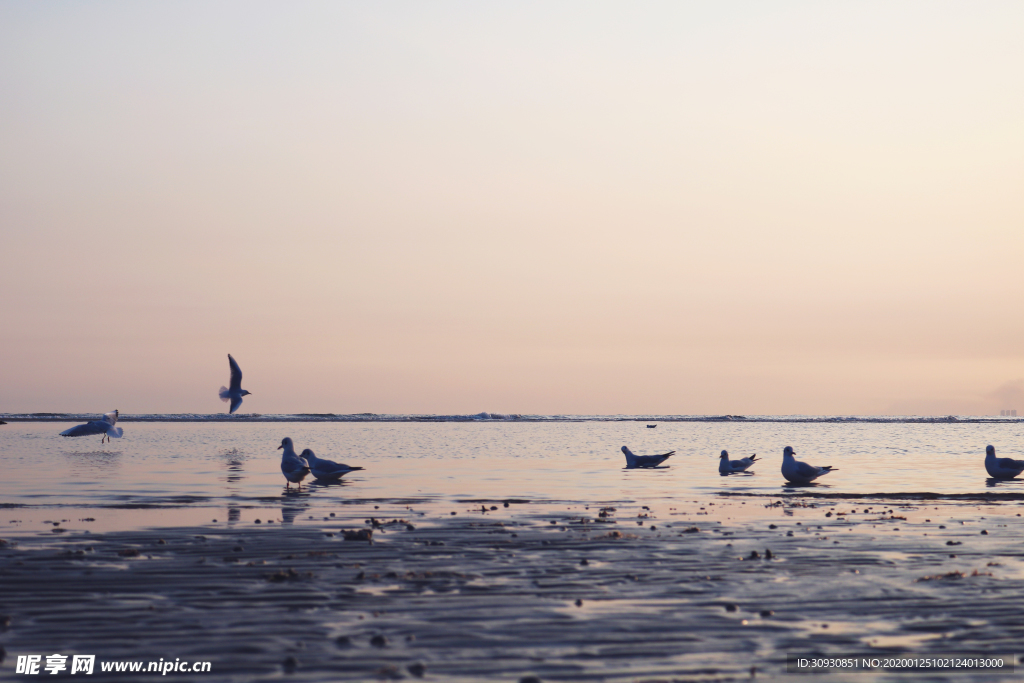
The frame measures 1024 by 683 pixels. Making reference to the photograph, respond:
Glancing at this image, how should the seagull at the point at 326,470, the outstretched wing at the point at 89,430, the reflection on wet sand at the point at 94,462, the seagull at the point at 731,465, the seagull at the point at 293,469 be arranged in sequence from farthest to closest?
the outstretched wing at the point at 89,430
the seagull at the point at 731,465
the reflection on wet sand at the point at 94,462
the seagull at the point at 326,470
the seagull at the point at 293,469

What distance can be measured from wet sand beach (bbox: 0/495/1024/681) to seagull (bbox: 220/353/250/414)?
90.7ft

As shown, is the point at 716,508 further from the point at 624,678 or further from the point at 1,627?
the point at 1,627

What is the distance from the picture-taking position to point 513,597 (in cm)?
1009

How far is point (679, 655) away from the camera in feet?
→ 25.5

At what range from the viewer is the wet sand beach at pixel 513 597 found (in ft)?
25.3

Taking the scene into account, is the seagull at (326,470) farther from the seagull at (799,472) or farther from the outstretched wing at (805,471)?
the outstretched wing at (805,471)

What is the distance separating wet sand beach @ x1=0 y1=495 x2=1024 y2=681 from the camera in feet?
25.3

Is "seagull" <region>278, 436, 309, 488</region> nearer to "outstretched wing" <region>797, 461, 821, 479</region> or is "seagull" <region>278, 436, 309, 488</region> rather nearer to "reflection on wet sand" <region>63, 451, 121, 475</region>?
"reflection on wet sand" <region>63, 451, 121, 475</region>

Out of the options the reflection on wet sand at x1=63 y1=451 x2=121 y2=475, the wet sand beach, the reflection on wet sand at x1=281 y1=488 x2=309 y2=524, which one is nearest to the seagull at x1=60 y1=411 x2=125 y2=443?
the reflection on wet sand at x1=63 y1=451 x2=121 y2=475

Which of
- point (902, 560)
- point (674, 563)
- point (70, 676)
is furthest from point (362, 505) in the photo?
point (70, 676)

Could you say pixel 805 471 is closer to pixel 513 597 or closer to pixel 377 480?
pixel 377 480

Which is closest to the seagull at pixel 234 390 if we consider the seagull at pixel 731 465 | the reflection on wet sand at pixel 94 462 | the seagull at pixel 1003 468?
the reflection on wet sand at pixel 94 462

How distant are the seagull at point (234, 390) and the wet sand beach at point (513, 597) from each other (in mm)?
27631

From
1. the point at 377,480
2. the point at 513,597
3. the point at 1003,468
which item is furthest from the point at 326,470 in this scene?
the point at 1003,468
